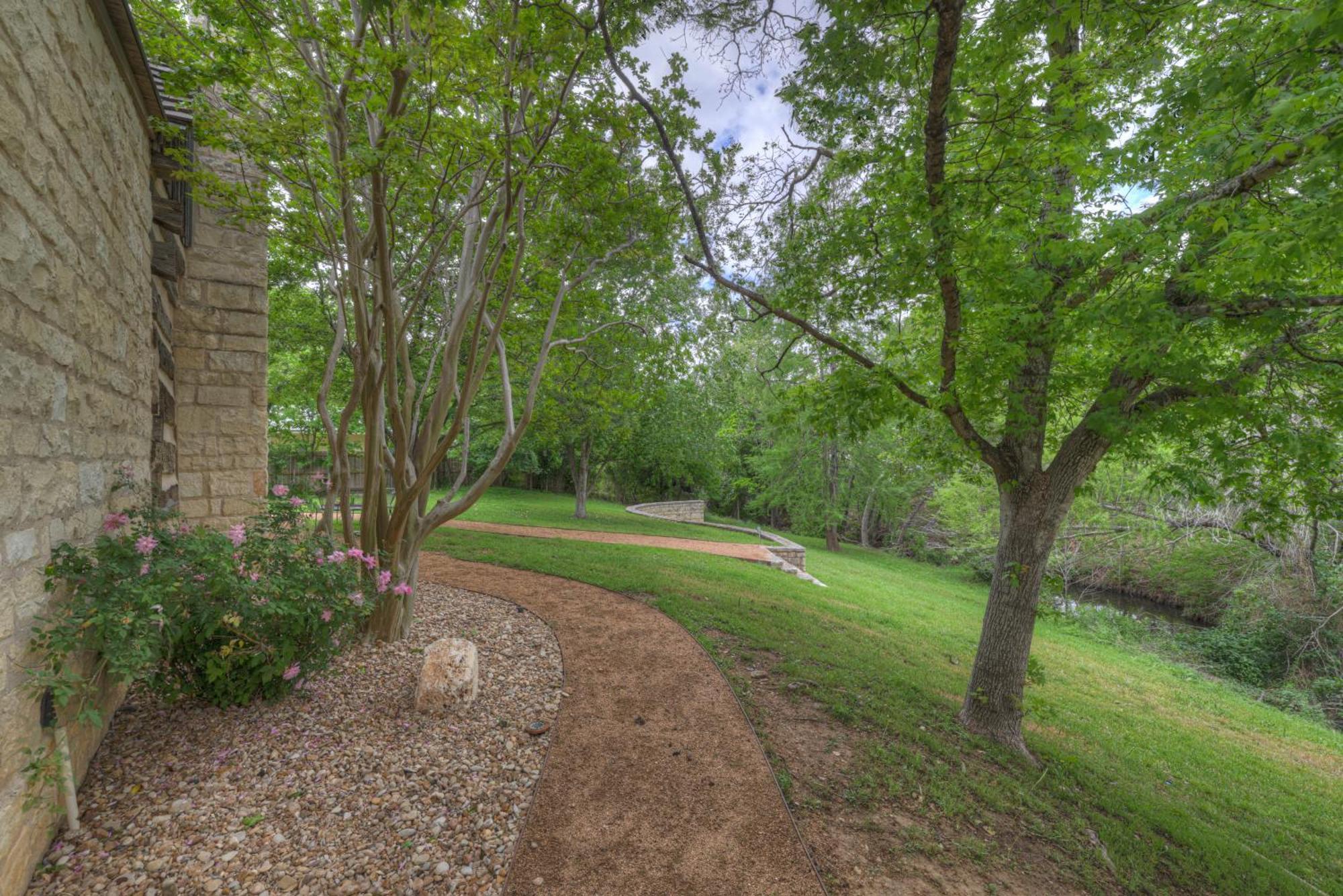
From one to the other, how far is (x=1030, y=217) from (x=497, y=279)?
487 cm

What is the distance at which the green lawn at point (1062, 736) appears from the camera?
3.33 m

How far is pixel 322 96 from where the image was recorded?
3.54 metres

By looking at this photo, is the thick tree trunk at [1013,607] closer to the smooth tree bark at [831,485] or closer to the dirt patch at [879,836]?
the dirt patch at [879,836]

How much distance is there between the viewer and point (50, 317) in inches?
80.8

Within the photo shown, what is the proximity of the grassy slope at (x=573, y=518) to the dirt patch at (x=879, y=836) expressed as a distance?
397 inches

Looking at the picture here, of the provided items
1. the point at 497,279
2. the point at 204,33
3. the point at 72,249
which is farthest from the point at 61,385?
the point at 497,279

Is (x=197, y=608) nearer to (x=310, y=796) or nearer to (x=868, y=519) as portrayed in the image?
(x=310, y=796)

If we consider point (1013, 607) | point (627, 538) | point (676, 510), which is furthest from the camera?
point (676, 510)

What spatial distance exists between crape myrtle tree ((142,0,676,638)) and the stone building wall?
0.60 metres

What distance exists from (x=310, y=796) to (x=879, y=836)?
9.91 feet

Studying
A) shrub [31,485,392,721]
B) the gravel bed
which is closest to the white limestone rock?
the gravel bed

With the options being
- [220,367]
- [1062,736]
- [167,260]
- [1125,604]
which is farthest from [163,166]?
[1125,604]

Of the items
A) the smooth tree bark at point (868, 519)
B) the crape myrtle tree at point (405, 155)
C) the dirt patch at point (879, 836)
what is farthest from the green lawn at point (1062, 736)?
the smooth tree bark at point (868, 519)

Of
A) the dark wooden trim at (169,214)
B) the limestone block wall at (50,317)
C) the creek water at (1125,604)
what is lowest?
the creek water at (1125,604)
